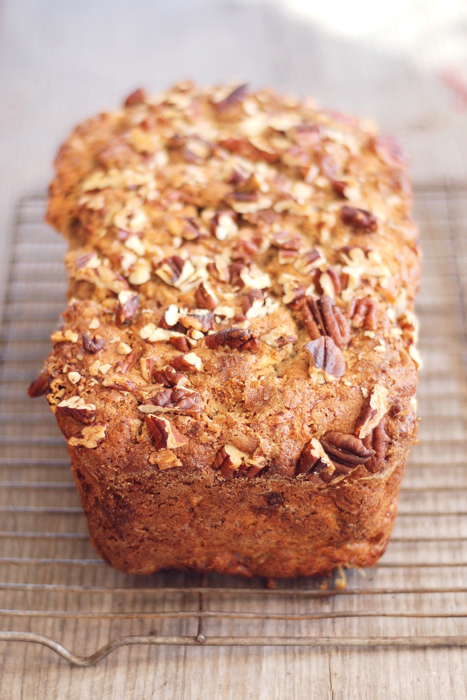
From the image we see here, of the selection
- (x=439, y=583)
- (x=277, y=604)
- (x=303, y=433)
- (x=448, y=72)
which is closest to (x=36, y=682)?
(x=277, y=604)

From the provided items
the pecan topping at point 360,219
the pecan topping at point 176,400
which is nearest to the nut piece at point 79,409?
the pecan topping at point 176,400

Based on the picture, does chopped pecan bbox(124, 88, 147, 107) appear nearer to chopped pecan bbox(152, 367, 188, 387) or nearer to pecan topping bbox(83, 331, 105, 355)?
pecan topping bbox(83, 331, 105, 355)

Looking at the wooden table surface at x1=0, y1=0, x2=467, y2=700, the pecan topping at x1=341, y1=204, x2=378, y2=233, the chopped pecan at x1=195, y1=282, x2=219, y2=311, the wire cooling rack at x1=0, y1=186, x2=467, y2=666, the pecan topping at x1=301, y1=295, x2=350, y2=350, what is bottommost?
the wire cooling rack at x1=0, y1=186, x2=467, y2=666

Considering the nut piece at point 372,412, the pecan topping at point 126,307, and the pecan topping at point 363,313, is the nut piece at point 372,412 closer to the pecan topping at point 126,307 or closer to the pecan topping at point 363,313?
the pecan topping at point 363,313

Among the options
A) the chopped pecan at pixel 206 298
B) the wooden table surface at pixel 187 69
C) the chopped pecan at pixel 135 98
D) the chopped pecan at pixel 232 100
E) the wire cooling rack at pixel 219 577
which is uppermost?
the wooden table surface at pixel 187 69

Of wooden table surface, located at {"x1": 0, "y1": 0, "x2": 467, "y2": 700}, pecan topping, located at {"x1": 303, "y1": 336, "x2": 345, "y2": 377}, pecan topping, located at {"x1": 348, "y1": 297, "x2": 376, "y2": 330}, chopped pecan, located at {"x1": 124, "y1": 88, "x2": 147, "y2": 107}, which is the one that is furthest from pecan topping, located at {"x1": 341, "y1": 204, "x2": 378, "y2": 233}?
wooden table surface, located at {"x1": 0, "y1": 0, "x2": 467, "y2": 700}

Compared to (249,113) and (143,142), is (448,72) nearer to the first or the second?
(249,113)
